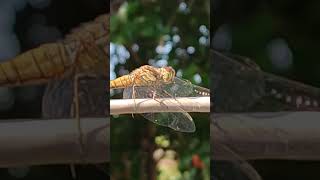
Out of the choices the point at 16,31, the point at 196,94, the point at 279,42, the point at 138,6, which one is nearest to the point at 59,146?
the point at 16,31

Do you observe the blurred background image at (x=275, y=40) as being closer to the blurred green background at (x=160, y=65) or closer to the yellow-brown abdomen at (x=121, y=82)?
the blurred green background at (x=160, y=65)

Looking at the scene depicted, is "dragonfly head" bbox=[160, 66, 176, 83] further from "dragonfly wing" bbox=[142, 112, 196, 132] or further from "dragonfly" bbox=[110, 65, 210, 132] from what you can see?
"dragonfly wing" bbox=[142, 112, 196, 132]

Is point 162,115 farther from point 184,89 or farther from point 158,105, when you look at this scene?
point 184,89

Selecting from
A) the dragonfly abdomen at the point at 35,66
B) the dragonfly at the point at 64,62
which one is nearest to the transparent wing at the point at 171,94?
the dragonfly at the point at 64,62

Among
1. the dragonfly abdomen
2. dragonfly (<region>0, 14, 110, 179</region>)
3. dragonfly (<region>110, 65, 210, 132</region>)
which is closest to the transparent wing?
dragonfly (<region>110, 65, 210, 132</region>)

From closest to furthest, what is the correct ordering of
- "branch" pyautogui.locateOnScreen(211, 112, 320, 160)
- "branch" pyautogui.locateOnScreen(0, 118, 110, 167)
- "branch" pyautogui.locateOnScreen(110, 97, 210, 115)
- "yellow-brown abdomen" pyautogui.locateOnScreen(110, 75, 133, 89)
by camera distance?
"branch" pyautogui.locateOnScreen(211, 112, 320, 160) < "branch" pyautogui.locateOnScreen(0, 118, 110, 167) < "branch" pyautogui.locateOnScreen(110, 97, 210, 115) < "yellow-brown abdomen" pyautogui.locateOnScreen(110, 75, 133, 89)
